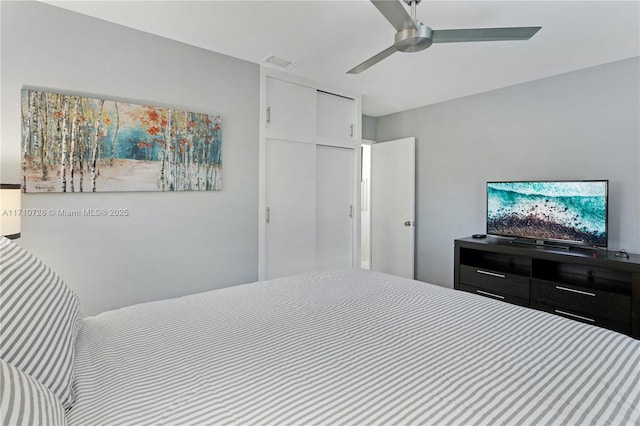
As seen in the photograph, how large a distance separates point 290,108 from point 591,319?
3.27m

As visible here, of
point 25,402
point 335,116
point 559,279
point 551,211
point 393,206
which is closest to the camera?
point 25,402

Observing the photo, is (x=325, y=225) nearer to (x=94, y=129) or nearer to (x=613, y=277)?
(x=94, y=129)

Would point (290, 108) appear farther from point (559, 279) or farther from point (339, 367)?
point (559, 279)

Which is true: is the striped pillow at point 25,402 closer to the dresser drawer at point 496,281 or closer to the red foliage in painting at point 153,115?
the red foliage in painting at point 153,115

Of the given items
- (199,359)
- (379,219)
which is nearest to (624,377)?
(199,359)

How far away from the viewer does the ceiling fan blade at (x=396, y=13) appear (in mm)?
1556

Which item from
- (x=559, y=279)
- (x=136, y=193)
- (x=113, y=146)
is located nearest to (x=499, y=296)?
(x=559, y=279)

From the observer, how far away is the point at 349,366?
1.03 m

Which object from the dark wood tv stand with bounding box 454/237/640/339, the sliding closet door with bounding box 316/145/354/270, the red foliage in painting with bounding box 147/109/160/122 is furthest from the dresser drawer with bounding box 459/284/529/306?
the red foliage in painting with bounding box 147/109/160/122

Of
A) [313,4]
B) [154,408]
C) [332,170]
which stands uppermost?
[313,4]

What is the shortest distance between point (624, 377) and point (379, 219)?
152 inches

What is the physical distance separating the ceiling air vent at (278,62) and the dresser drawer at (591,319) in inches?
125

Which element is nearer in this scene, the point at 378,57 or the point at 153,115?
the point at 378,57

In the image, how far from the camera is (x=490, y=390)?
2.94 ft
